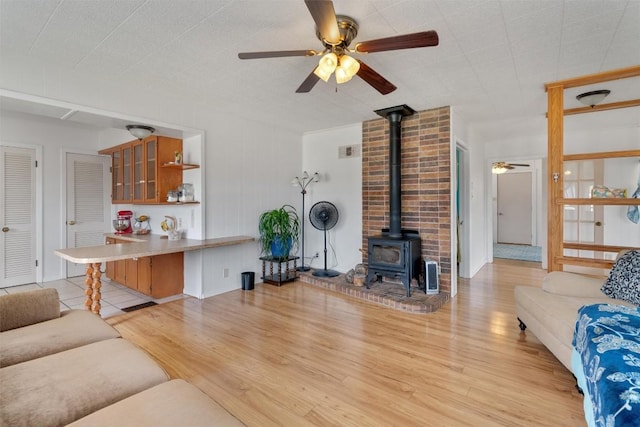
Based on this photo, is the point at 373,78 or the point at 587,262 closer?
the point at 373,78

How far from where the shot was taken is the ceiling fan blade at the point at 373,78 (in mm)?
2138

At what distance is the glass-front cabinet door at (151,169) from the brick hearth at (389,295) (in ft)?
7.88

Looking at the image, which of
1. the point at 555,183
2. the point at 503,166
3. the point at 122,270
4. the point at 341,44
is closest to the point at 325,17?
the point at 341,44

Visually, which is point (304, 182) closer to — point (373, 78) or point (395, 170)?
point (395, 170)

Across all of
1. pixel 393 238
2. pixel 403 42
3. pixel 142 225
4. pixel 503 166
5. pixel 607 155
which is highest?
pixel 503 166

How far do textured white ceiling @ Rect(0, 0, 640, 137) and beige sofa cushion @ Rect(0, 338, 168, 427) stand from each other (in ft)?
6.58

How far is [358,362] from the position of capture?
2230mm

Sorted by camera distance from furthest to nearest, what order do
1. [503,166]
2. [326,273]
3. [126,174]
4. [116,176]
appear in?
[503,166] < [116,176] < [326,273] < [126,174]

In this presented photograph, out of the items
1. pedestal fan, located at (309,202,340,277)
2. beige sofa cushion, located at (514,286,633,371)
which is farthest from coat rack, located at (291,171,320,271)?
beige sofa cushion, located at (514,286,633,371)

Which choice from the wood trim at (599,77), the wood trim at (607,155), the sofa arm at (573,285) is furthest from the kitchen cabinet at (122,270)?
the wood trim at (599,77)

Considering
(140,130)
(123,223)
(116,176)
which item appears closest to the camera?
(140,130)

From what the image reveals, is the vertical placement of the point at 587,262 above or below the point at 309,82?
below

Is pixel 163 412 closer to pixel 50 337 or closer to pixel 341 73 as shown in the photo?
pixel 50 337

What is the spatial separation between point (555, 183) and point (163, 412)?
3457mm
